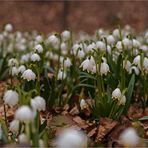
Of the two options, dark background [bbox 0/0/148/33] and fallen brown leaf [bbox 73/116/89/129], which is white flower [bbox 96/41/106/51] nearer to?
fallen brown leaf [bbox 73/116/89/129]

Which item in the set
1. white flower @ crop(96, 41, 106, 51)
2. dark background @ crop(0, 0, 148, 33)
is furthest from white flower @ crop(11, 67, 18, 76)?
dark background @ crop(0, 0, 148, 33)

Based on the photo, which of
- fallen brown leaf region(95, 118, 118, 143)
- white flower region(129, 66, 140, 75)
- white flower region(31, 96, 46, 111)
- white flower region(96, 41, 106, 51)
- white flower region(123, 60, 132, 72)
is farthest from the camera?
white flower region(96, 41, 106, 51)

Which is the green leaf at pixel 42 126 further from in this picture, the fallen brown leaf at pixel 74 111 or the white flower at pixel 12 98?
the fallen brown leaf at pixel 74 111

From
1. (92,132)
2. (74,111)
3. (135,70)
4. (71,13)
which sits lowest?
(92,132)

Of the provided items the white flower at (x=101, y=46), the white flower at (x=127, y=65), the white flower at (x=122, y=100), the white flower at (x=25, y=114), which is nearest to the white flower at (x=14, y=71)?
the white flower at (x=101, y=46)

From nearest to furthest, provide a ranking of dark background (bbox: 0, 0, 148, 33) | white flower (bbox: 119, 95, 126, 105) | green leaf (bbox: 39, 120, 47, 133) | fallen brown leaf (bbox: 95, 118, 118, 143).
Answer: green leaf (bbox: 39, 120, 47, 133) < fallen brown leaf (bbox: 95, 118, 118, 143) < white flower (bbox: 119, 95, 126, 105) < dark background (bbox: 0, 0, 148, 33)

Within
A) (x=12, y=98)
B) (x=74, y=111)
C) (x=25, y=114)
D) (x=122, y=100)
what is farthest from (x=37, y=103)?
(x=74, y=111)

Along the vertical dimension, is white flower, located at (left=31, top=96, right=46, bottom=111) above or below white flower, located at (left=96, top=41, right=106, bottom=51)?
below

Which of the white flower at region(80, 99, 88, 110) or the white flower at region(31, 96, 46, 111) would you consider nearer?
the white flower at region(31, 96, 46, 111)

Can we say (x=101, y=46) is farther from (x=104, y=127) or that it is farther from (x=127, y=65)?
(x=104, y=127)
